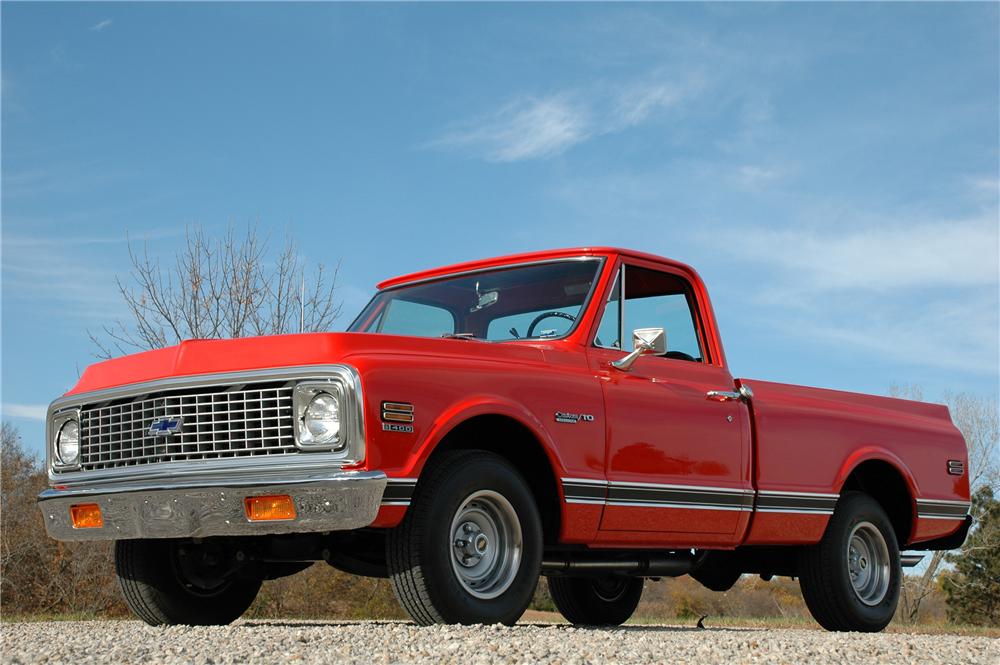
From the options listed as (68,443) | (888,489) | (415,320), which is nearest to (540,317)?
(415,320)

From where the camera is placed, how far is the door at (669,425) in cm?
634

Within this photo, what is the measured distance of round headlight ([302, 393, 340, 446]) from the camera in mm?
5066

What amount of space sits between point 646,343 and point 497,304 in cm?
107

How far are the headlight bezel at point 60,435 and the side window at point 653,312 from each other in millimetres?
2857

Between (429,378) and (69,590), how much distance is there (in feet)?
48.9

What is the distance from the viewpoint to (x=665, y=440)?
21.7ft

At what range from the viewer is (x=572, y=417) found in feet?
19.7

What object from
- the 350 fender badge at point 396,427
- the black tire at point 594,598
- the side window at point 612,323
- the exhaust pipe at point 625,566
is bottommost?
the black tire at point 594,598

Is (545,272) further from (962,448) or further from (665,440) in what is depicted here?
(962,448)

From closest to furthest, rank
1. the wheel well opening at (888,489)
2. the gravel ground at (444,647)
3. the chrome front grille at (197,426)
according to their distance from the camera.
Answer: the gravel ground at (444,647)
the chrome front grille at (197,426)
the wheel well opening at (888,489)

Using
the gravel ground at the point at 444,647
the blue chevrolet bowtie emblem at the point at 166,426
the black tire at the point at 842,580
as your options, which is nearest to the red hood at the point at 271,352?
the blue chevrolet bowtie emblem at the point at 166,426

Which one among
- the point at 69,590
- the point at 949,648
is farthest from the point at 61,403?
the point at 69,590

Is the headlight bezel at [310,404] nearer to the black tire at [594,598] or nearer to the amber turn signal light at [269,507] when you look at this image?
the amber turn signal light at [269,507]

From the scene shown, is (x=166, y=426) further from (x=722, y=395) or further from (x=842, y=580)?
(x=842, y=580)
